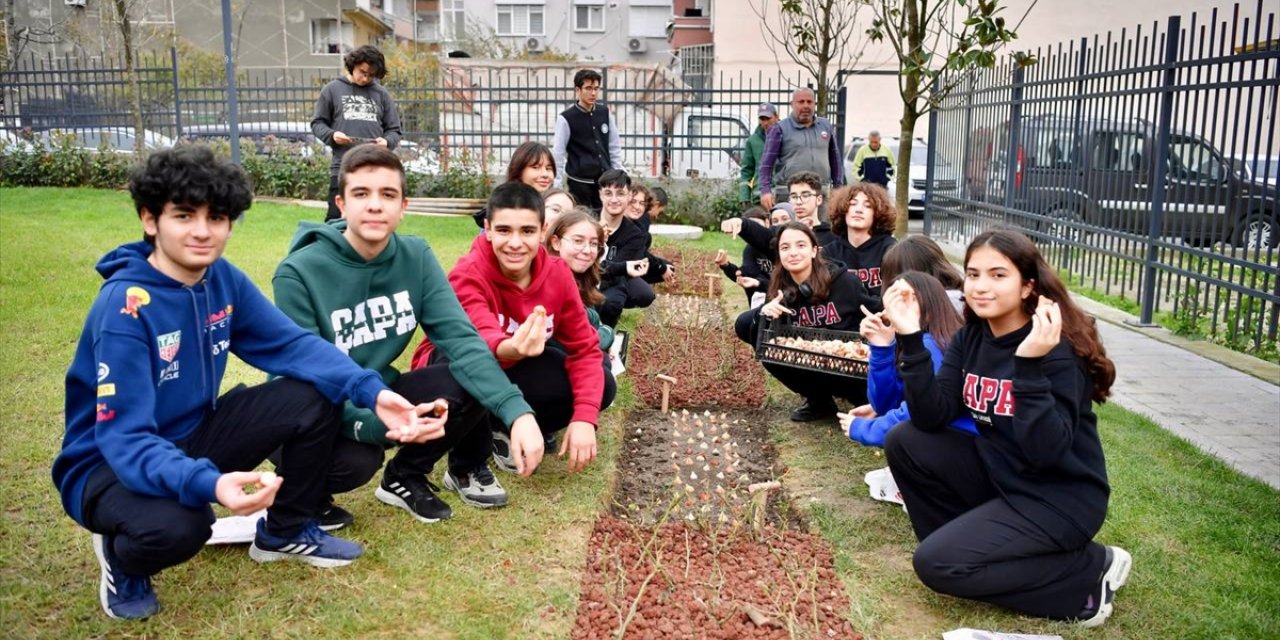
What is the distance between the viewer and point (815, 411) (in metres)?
5.39

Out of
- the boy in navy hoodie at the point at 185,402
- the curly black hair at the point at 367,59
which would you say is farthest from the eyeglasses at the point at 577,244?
the curly black hair at the point at 367,59

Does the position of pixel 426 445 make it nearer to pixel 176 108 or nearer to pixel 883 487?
pixel 883 487

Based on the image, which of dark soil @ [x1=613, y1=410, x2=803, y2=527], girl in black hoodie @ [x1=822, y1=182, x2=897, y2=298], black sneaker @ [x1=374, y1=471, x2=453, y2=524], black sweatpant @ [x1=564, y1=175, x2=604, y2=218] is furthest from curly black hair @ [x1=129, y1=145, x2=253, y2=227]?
black sweatpant @ [x1=564, y1=175, x2=604, y2=218]

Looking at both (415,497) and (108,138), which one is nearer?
(415,497)

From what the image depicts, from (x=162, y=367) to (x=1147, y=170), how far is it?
800 cm

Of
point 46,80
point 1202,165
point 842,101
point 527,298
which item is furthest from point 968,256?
point 46,80

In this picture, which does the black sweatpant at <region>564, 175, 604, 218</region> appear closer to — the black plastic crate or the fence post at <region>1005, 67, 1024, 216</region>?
the black plastic crate

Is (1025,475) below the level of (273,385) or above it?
below

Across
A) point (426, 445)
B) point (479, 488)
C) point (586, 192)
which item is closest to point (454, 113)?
point (586, 192)

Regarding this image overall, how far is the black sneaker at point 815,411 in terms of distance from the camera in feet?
17.6

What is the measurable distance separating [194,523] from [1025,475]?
2.47m

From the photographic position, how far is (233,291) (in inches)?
120

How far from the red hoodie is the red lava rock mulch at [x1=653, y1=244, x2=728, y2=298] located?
4.52m

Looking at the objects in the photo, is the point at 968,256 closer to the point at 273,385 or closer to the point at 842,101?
the point at 273,385
